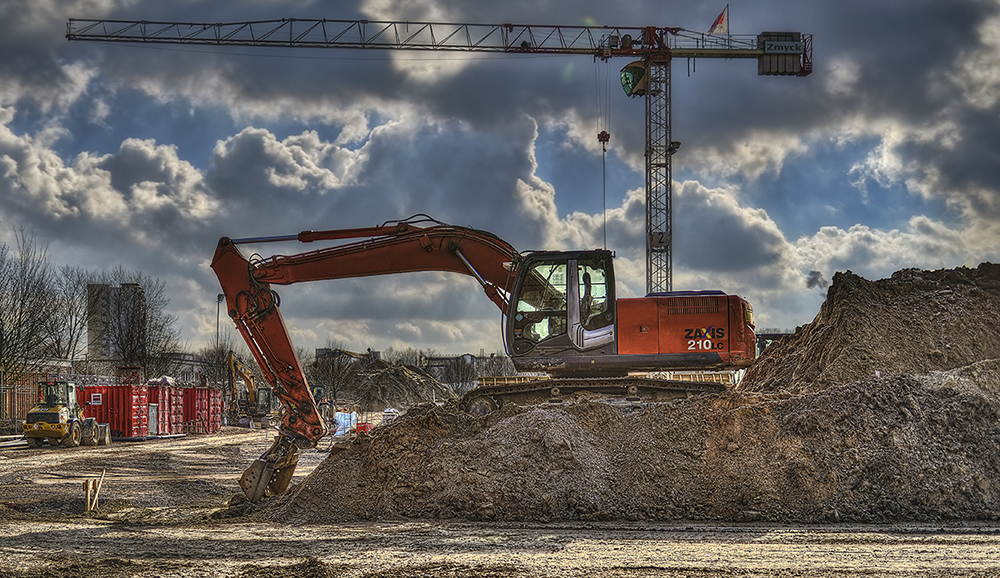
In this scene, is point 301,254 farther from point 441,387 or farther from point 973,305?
point 441,387

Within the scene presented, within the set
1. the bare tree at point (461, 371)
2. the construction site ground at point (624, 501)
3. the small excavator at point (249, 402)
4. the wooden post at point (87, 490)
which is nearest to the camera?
the construction site ground at point (624, 501)

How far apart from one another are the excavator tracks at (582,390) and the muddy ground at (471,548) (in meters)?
3.79

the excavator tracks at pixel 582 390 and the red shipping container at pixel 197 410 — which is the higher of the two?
the excavator tracks at pixel 582 390

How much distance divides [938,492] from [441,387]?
74.9 meters

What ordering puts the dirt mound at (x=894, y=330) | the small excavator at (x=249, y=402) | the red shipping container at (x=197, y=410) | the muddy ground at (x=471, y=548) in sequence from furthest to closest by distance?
the small excavator at (x=249, y=402), the red shipping container at (x=197, y=410), the dirt mound at (x=894, y=330), the muddy ground at (x=471, y=548)

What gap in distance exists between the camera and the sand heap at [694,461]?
1184cm

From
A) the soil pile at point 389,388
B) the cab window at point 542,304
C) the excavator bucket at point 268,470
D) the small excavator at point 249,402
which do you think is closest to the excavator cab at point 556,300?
the cab window at point 542,304

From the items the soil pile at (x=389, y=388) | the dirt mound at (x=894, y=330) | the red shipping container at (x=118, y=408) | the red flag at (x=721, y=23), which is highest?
the red flag at (x=721, y=23)

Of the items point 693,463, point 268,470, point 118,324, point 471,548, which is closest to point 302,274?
point 268,470

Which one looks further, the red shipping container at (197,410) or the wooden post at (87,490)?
the red shipping container at (197,410)

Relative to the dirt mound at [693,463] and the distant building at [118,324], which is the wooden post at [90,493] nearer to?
the dirt mound at [693,463]

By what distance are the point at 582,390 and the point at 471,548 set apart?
5.83 m

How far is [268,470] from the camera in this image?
43.6 ft

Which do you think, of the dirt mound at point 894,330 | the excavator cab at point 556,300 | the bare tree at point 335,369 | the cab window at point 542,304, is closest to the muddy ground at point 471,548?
the excavator cab at point 556,300
